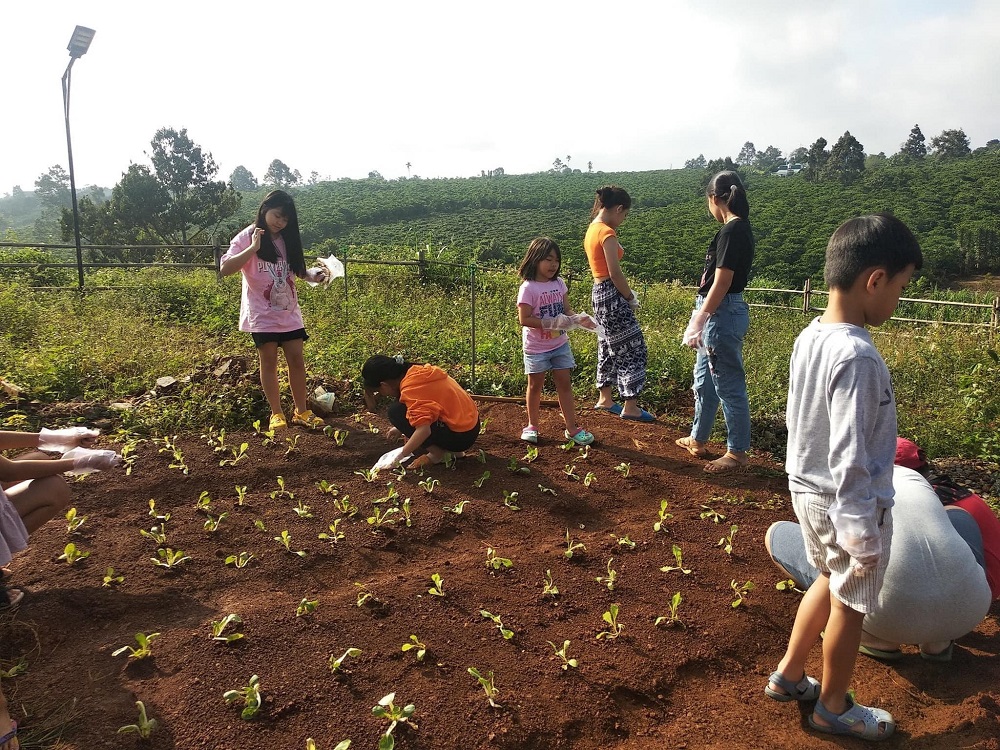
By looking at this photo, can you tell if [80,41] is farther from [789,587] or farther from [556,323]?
[789,587]

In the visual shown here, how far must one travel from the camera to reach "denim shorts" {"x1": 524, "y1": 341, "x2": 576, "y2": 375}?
4.40 m

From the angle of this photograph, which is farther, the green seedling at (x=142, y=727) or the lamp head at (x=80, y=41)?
the lamp head at (x=80, y=41)

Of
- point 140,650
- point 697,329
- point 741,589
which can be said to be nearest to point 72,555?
point 140,650

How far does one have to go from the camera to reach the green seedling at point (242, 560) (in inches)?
121

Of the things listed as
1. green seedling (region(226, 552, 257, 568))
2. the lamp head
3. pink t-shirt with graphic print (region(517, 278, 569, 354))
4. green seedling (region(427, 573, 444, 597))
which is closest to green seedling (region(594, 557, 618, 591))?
green seedling (region(427, 573, 444, 597))

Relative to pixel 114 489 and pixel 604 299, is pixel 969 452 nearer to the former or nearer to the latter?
pixel 604 299

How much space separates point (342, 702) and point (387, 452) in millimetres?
2308

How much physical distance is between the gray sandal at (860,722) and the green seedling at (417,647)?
4.53 ft

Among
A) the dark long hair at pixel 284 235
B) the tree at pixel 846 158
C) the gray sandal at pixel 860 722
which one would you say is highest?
the tree at pixel 846 158

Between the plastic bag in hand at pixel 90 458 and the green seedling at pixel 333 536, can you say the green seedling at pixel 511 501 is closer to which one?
the green seedling at pixel 333 536

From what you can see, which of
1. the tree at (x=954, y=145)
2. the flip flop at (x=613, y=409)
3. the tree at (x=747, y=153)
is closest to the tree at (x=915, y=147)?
the tree at (x=954, y=145)

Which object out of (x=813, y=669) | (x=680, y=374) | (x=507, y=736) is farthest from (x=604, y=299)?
(x=507, y=736)

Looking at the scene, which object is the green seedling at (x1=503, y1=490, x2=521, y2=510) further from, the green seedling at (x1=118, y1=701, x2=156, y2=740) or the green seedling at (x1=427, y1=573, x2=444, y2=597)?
the green seedling at (x1=118, y1=701, x2=156, y2=740)

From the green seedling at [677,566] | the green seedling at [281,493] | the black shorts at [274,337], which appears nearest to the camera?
the green seedling at [677,566]
